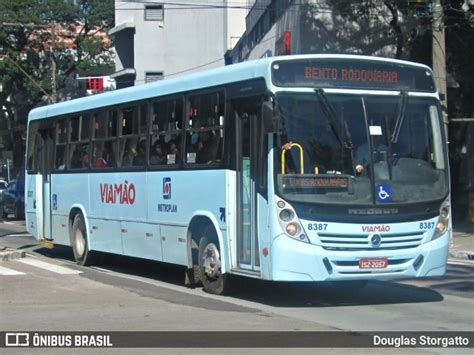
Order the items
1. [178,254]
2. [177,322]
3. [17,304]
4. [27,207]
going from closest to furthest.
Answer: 1. [177,322]
2. [17,304]
3. [178,254]
4. [27,207]

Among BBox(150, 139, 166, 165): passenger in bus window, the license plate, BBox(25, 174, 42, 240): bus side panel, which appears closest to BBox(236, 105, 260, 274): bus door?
the license plate

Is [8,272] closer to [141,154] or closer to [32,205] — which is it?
[141,154]

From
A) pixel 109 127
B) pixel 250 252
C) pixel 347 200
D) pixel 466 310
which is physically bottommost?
pixel 466 310

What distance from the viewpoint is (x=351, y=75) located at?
10758 mm

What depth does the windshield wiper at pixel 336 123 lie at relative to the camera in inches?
408

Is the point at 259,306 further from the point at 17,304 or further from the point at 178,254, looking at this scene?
the point at 17,304

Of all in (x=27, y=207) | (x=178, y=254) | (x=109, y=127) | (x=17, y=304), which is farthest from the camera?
(x=27, y=207)

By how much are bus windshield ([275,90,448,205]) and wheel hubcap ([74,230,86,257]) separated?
7.21 meters

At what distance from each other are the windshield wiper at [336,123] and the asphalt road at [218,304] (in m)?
2.24

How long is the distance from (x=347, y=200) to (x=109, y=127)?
614 centimetres

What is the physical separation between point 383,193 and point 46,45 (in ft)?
161

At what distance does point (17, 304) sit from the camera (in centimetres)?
1127

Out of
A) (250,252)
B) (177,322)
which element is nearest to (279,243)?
(250,252)

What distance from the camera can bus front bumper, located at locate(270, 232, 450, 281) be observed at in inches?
399
